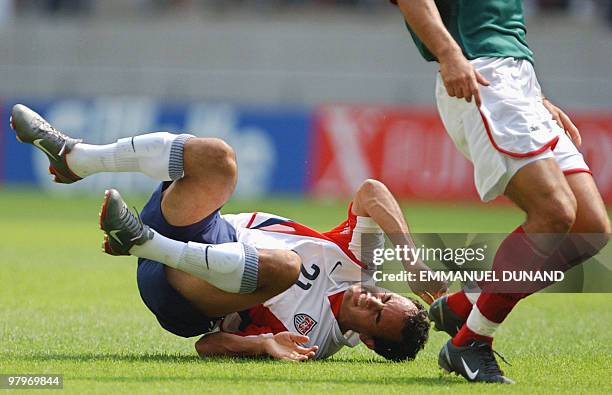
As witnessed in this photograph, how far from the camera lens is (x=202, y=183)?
678 centimetres

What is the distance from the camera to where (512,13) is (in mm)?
6363

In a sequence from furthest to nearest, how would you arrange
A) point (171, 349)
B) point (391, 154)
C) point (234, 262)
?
1. point (391, 154)
2. point (171, 349)
3. point (234, 262)

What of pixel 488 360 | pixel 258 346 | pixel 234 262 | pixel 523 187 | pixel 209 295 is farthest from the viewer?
pixel 258 346

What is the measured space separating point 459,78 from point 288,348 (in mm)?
1896

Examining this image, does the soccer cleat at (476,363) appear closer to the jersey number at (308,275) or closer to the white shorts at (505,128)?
the white shorts at (505,128)

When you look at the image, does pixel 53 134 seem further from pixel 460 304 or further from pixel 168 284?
pixel 460 304

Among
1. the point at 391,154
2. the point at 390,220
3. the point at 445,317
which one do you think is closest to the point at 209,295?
the point at 390,220

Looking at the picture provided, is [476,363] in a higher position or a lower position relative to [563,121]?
lower

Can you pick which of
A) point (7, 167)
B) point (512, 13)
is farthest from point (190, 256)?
point (7, 167)

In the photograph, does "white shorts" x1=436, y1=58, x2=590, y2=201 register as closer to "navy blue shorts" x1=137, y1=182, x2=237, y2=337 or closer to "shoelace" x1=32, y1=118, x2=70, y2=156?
"navy blue shorts" x1=137, y1=182, x2=237, y2=337

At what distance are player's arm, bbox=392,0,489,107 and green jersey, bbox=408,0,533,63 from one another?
8.2 inches

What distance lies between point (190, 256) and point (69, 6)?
2388 cm

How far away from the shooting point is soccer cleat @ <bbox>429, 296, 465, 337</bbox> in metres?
6.53

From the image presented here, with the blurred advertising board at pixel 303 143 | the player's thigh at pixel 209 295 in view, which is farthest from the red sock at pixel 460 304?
the blurred advertising board at pixel 303 143
